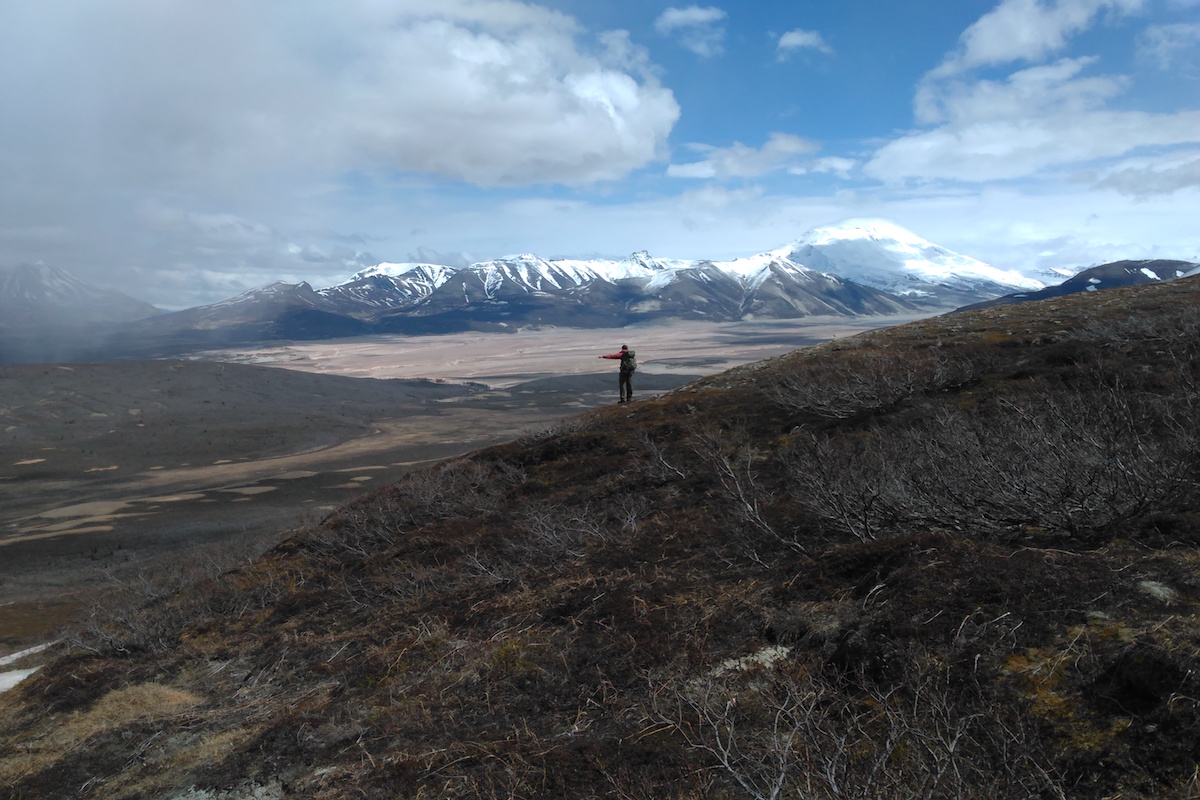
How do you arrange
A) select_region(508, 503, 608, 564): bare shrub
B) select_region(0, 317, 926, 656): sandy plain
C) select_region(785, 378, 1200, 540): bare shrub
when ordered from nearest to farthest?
select_region(785, 378, 1200, 540): bare shrub → select_region(508, 503, 608, 564): bare shrub → select_region(0, 317, 926, 656): sandy plain

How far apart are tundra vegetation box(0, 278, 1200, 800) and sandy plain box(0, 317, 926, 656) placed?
28.1ft

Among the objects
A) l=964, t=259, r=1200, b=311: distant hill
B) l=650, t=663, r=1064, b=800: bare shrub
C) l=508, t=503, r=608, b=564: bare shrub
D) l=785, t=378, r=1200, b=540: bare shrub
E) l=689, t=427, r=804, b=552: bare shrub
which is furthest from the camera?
l=964, t=259, r=1200, b=311: distant hill

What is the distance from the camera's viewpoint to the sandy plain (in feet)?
72.4

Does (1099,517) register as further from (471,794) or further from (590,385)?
(590,385)

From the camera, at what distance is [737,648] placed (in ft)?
12.8

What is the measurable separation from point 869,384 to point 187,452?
148ft

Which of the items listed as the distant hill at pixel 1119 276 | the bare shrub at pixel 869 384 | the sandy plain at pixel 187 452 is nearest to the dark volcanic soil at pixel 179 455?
the sandy plain at pixel 187 452

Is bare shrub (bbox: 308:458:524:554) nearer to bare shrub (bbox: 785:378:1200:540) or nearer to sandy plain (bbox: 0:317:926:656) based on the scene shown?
sandy plain (bbox: 0:317:926:656)

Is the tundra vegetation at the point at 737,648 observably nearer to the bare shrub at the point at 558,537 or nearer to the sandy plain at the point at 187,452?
the bare shrub at the point at 558,537

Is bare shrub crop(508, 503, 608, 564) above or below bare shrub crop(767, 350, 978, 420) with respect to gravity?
below

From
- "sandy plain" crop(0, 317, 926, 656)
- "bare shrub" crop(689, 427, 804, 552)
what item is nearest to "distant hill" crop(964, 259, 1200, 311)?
"sandy plain" crop(0, 317, 926, 656)

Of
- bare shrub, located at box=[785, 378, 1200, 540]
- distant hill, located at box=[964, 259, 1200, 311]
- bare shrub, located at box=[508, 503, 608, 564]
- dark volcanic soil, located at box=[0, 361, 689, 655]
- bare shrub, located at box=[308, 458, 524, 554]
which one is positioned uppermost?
distant hill, located at box=[964, 259, 1200, 311]

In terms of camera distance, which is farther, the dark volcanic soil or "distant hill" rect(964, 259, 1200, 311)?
"distant hill" rect(964, 259, 1200, 311)

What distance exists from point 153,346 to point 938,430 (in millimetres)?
237582
